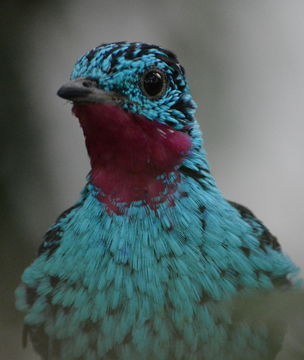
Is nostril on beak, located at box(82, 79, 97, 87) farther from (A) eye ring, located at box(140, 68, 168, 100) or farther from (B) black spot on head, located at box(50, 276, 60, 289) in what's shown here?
(B) black spot on head, located at box(50, 276, 60, 289)

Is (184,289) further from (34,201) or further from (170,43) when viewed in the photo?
(170,43)

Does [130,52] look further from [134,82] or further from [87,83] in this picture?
[87,83]

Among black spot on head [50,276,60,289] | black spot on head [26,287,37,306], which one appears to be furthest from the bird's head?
black spot on head [26,287,37,306]

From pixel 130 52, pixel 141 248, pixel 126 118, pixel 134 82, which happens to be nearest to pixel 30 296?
pixel 141 248

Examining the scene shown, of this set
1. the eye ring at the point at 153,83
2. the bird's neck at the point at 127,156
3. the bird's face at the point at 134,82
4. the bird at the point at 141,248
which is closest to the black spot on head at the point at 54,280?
the bird at the point at 141,248

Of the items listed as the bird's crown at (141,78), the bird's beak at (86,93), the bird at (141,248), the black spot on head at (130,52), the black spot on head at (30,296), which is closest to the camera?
the bird at (141,248)

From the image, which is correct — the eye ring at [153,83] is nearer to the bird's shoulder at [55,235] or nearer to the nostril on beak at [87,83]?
the nostril on beak at [87,83]

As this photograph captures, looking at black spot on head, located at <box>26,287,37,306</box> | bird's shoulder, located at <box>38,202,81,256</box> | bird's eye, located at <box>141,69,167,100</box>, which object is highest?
bird's eye, located at <box>141,69,167,100</box>
